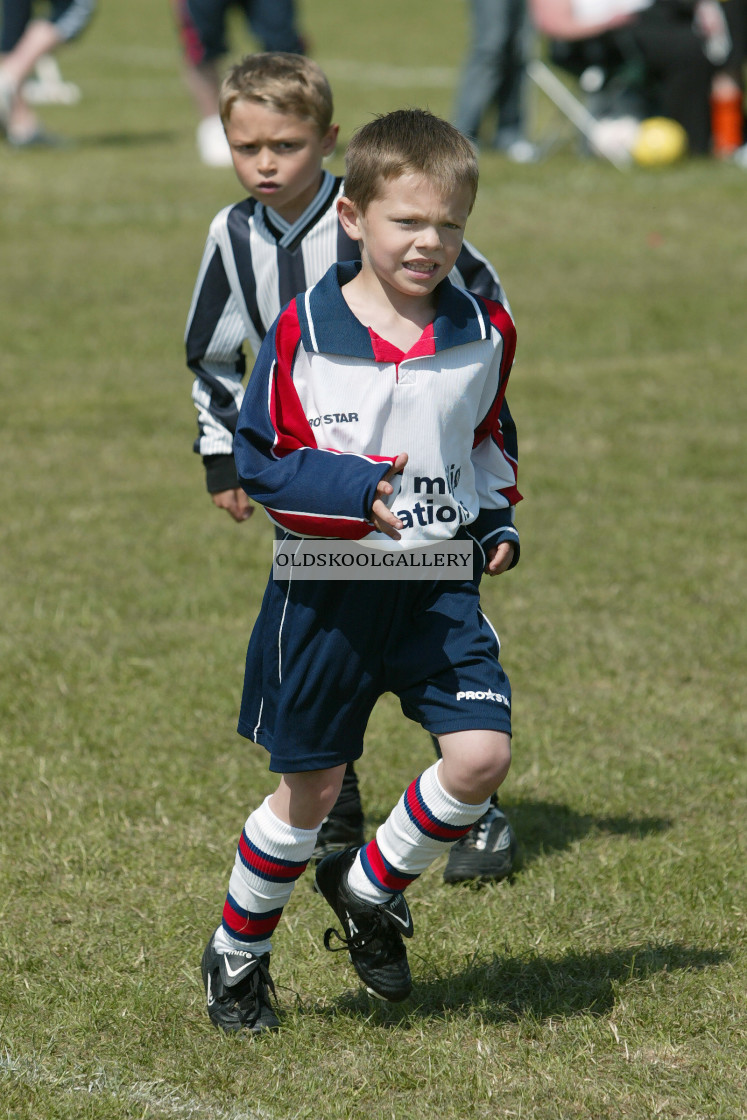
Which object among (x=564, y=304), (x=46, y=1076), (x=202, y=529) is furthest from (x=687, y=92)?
(x=46, y=1076)

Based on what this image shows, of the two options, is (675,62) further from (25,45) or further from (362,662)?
(362,662)

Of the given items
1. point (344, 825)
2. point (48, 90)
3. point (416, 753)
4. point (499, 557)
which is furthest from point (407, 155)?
point (48, 90)

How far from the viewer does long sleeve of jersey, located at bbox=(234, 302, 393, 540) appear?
2.60 meters

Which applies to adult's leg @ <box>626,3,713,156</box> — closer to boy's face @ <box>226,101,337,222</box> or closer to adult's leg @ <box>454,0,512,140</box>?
adult's leg @ <box>454,0,512,140</box>

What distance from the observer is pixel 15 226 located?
424 inches

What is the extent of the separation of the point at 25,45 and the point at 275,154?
10152 mm

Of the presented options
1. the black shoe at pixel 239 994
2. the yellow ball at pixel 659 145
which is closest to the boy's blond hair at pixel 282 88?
the black shoe at pixel 239 994

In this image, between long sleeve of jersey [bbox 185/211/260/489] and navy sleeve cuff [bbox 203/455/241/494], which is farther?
navy sleeve cuff [bbox 203/455/241/494]

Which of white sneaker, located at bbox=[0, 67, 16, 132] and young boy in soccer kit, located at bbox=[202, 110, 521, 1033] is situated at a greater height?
white sneaker, located at bbox=[0, 67, 16, 132]

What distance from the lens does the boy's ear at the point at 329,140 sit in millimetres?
3533

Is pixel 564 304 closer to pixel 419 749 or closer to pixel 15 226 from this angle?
pixel 15 226

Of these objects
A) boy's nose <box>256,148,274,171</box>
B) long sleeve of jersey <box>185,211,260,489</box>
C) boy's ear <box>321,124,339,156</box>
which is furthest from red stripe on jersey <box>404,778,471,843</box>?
boy's ear <box>321,124,339,156</box>

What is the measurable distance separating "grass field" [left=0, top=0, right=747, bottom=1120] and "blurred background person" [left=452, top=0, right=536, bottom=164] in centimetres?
317

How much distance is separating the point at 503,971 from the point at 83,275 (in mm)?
7452
